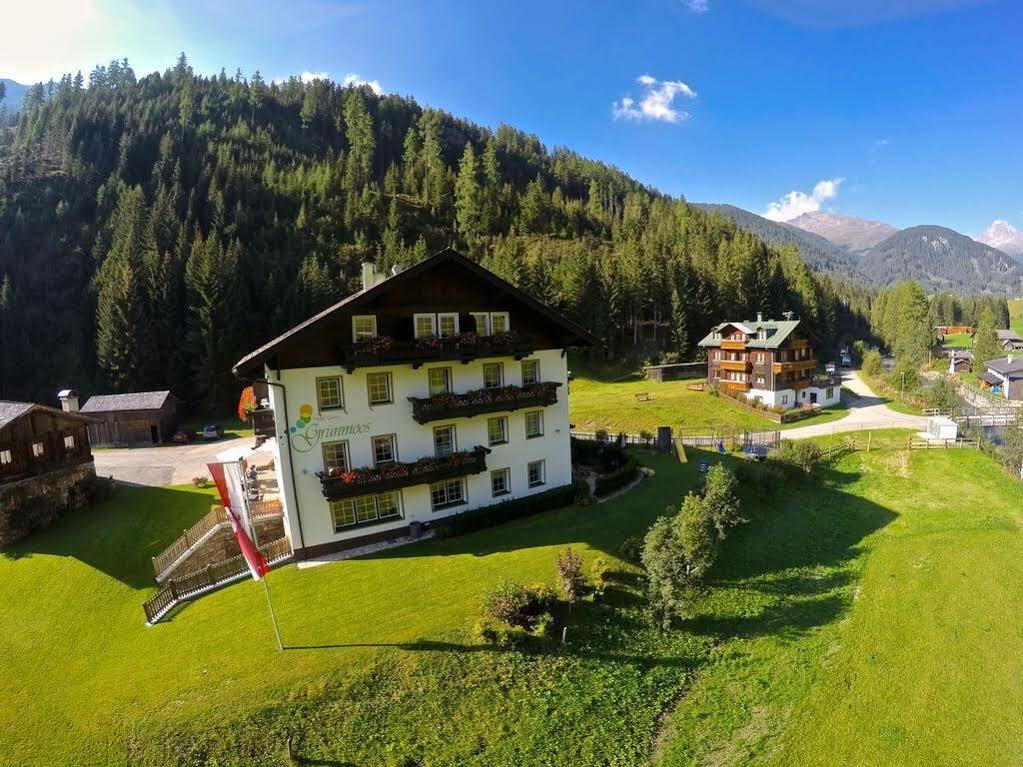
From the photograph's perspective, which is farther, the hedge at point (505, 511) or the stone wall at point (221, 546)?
the hedge at point (505, 511)

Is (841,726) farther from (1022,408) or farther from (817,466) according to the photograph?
(1022,408)

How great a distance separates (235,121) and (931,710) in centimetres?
21741

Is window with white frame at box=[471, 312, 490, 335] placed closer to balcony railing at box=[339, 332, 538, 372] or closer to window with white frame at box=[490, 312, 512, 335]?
window with white frame at box=[490, 312, 512, 335]

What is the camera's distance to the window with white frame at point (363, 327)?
24.0 m

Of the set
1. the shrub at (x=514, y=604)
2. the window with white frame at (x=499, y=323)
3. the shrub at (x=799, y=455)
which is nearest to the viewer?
the shrub at (x=514, y=604)

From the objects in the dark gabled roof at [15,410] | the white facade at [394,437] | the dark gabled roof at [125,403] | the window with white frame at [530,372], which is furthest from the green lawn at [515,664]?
the dark gabled roof at [125,403]

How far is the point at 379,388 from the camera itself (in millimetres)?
24828

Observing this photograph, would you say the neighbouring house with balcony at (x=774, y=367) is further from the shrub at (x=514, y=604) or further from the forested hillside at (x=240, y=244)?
the shrub at (x=514, y=604)

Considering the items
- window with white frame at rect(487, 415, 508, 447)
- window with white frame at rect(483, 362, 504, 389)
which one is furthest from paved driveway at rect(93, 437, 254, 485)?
window with white frame at rect(483, 362, 504, 389)

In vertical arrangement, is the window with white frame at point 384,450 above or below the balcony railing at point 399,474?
above

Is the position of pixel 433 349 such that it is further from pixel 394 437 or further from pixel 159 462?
pixel 159 462

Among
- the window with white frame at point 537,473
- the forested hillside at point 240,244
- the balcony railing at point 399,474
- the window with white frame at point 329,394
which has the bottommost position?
the window with white frame at point 537,473

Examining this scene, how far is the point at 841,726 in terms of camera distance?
50.1 feet

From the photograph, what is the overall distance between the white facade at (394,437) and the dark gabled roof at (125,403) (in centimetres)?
3373
